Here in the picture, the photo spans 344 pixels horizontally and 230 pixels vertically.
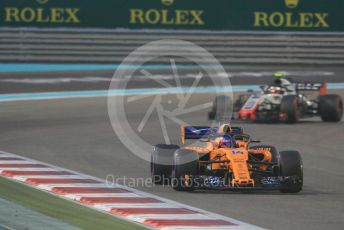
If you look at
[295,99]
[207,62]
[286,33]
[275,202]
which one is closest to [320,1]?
[286,33]

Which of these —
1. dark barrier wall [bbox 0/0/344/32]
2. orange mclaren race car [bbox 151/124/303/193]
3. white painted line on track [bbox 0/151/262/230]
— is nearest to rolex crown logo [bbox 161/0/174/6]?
dark barrier wall [bbox 0/0/344/32]

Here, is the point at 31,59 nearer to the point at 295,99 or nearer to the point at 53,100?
the point at 53,100

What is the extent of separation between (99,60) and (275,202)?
2200 centimetres

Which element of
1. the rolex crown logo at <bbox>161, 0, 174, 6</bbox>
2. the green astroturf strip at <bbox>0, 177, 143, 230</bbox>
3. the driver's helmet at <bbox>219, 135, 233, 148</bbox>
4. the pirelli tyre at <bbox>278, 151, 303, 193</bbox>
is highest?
the rolex crown logo at <bbox>161, 0, 174, 6</bbox>

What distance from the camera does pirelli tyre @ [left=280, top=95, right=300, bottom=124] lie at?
21969 mm

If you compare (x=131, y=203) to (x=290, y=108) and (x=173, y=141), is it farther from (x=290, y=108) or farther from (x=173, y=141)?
(x=290, y=108)

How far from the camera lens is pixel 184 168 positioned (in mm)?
13242

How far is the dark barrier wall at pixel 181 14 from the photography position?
33812 mm

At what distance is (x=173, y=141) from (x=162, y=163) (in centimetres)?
584

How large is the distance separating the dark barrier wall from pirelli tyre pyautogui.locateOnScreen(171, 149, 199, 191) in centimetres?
2093

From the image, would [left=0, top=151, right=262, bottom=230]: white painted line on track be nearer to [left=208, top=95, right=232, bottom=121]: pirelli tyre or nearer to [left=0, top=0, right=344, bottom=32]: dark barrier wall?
[left=208, top=95, right=232, bottom=121]: pirelli tyre

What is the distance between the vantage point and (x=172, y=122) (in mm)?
23000

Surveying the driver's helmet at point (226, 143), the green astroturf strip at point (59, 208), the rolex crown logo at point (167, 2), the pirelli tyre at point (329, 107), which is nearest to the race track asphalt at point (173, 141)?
the pirelli tyre at point (329, 107)

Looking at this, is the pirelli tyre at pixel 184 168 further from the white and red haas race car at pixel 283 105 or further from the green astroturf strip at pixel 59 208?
the white and red haas race car at pixel 283 105
